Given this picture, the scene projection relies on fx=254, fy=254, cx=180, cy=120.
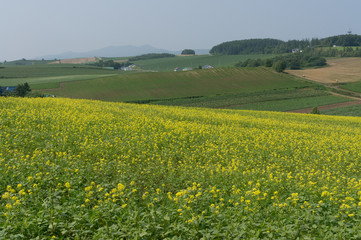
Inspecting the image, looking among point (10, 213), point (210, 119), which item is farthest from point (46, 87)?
point (10, 213)

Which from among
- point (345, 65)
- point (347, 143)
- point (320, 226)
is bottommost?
point (347, 143)

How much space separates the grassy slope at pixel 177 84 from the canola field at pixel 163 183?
51.4m


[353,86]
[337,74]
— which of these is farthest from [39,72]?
[353,86]

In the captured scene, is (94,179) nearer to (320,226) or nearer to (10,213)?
(10,213)

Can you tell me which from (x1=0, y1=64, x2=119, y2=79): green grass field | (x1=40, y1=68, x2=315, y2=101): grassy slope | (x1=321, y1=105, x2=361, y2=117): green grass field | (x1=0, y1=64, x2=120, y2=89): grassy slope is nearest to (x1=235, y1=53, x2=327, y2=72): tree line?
(x1=40, y1=68, x2=315, y2=101): grassy slope

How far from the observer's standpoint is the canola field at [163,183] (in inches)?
183

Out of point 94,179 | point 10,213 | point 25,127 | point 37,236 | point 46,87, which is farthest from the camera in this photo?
point 46,87

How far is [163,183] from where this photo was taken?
720 centimetres

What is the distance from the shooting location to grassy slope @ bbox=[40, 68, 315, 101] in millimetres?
66250

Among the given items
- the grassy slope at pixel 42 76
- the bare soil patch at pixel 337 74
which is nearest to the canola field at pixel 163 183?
the grassy slope at pixel 42 76

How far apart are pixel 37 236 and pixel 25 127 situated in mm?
9035

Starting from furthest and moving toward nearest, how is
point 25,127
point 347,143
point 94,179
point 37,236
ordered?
point 347,143
point 25,127
point 94,179
point 37,236

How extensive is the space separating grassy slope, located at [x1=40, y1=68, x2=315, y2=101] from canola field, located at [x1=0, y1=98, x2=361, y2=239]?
51428 millimetres

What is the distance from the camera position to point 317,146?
14.1 meters
